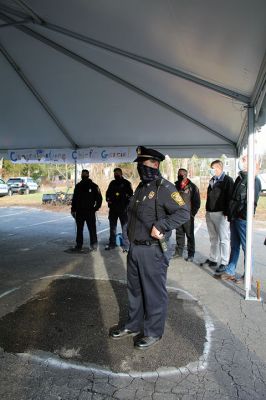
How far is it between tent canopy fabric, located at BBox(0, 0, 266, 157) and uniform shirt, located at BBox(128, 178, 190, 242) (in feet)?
5.58

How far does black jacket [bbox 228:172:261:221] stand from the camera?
536 centimetres

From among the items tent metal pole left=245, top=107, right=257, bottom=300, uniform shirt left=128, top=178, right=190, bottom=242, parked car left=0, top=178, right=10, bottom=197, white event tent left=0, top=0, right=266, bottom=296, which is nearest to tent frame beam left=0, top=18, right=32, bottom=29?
white event tent left=0, top=0, right=266, bottom=296

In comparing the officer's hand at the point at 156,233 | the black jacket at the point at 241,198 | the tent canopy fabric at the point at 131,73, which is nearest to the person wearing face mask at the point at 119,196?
the tent canopy fabric at the point at 131,73

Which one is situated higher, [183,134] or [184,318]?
[183,134]

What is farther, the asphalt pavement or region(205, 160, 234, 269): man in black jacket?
region(205, 160, 234, 269): man in black jacket

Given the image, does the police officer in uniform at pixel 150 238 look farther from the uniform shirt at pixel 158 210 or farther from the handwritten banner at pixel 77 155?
the handwritten banner at pixel 77 155

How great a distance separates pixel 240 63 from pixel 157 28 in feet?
3.56

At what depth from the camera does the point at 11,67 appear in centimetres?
671

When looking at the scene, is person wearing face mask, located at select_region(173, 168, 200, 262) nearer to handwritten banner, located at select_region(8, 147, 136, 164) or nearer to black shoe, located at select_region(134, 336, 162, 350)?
handwritten banner, located at select_region(8, 147, 136, 164)

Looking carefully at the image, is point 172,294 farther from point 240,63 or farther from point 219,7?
point 219,7

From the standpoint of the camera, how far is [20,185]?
1463 inches

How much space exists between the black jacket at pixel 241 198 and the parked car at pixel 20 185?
3363cm

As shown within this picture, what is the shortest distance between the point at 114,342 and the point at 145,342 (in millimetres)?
374

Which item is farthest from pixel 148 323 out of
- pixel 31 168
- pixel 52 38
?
pixel 31 168
